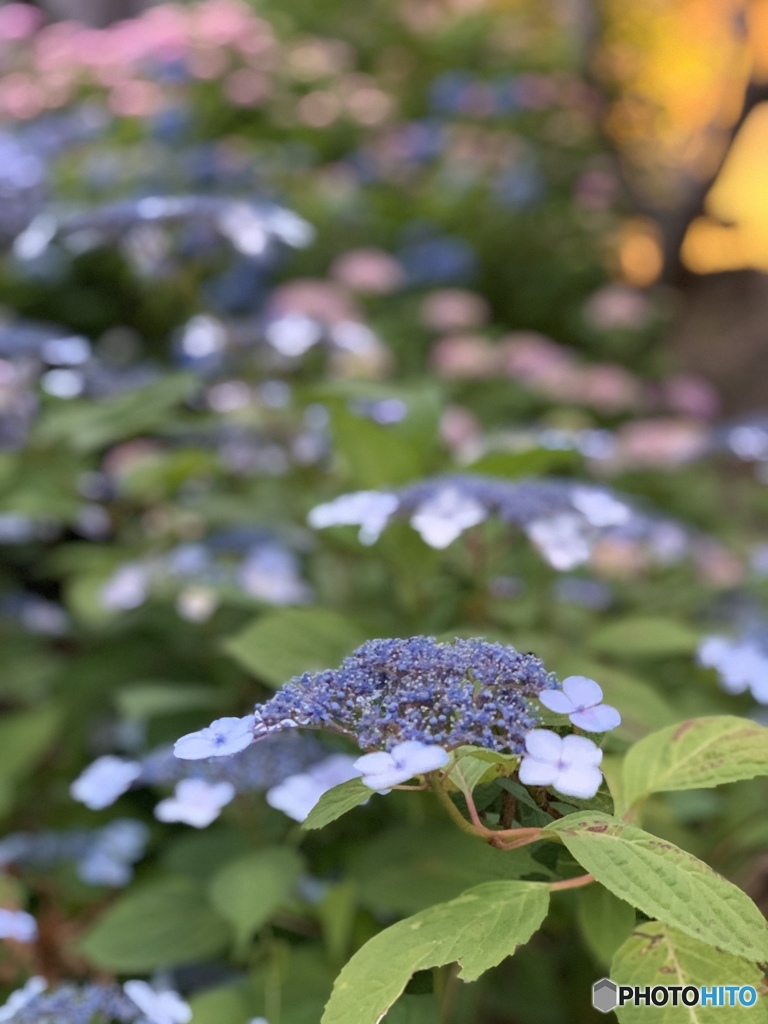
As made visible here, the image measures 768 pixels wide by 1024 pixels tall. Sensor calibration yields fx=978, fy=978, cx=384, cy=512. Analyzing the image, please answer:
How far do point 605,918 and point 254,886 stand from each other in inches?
12.8

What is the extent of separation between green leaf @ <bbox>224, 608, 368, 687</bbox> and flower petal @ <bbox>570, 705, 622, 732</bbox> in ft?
1.39

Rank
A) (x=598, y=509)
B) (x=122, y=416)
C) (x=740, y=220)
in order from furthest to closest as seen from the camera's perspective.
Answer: (x=740, y=220), (x=122, y=416), (x=598, y=509)

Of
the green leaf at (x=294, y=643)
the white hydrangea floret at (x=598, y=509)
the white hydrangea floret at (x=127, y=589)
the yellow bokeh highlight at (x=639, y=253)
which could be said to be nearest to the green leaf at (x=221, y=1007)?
the green leaf at (x=294, y=643)

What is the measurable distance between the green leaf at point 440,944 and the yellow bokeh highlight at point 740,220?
3.87 meters

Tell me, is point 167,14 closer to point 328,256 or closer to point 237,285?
point 328,256

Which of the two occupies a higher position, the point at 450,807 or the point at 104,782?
the point at 450,807

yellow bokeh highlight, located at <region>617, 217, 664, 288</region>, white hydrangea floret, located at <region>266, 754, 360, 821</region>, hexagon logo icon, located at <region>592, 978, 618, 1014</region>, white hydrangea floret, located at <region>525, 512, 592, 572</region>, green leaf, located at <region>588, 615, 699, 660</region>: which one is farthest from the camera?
yellow bokeh highlight, located at <region>617, 217, 664, 288</region>

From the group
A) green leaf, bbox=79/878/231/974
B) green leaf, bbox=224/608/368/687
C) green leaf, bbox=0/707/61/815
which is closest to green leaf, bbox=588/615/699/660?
green leaf, bbox=224/608/368/687

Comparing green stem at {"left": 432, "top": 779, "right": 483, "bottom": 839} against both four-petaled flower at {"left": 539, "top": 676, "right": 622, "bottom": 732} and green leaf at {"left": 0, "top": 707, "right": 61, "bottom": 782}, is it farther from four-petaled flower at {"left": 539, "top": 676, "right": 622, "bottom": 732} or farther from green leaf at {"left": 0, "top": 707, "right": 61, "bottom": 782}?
green leaf at {"left": 0, "top": 707, "right": 61, "bottom": 782}

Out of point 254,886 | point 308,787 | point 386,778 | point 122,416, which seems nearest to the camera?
point 386,778

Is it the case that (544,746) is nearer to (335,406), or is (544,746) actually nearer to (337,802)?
(337,802)

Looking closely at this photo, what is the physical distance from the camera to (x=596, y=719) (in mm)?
495

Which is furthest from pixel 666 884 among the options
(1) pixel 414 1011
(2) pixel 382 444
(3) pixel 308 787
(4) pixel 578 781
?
(2) pixel 382 444

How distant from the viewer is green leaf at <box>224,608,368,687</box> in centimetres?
90
